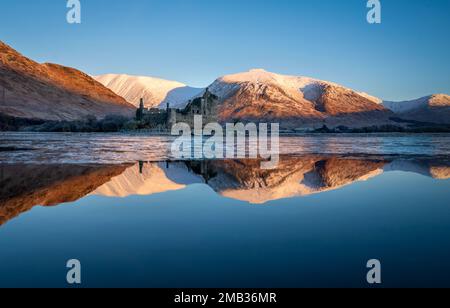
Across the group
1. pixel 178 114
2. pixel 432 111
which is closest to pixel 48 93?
pixel 178 114

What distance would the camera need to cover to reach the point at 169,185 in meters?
10.5

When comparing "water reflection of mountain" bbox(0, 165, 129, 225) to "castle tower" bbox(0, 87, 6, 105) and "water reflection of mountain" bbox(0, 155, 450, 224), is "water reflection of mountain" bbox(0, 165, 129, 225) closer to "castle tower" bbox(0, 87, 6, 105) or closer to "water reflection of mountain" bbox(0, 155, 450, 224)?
"water reflection of mountain" bbox(0, 155, 450, 224)

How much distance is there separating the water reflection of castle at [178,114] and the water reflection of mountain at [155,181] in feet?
197

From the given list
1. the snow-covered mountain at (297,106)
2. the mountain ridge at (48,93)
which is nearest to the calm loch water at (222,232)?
the mountain ridge at (48,93)

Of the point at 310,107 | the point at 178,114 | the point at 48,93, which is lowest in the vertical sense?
the point at 178,114

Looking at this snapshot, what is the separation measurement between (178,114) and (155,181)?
67.3m

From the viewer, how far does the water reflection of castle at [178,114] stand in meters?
74.3

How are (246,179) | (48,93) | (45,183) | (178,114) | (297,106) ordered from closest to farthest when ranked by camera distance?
(45,183)
(246,179)
(178,114)
(48,93)
(297,106)

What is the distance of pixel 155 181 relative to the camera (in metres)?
11.1

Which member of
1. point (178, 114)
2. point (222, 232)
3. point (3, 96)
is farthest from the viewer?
point (3, 96)

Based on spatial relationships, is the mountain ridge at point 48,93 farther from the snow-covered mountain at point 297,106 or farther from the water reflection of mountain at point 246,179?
the water reflection of mountain at point 246,179

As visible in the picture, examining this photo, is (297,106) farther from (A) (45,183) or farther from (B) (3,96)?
(A) (45,183)

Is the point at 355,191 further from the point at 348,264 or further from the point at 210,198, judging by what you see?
the point at 348,264
